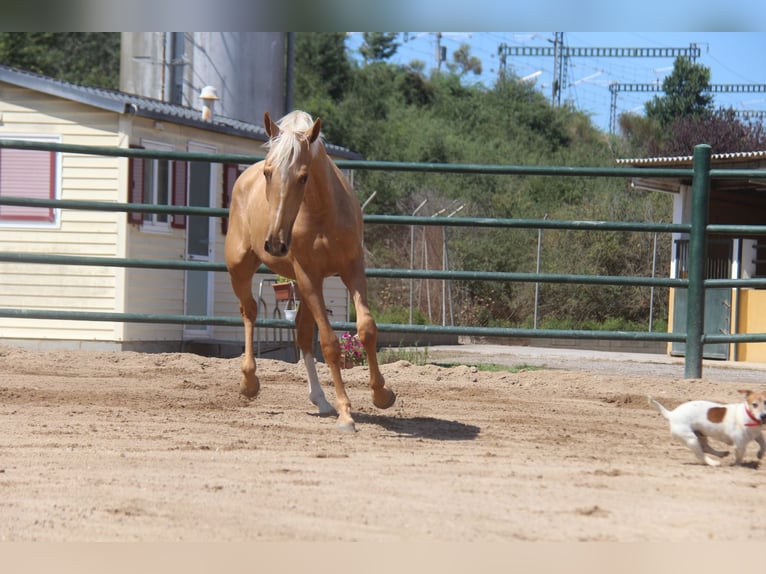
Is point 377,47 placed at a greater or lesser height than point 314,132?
greater

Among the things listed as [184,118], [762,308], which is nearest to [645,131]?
[762,308]

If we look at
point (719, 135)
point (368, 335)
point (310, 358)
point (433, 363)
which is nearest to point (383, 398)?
point (368, 335)

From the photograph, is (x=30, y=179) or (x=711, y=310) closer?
(x=30, y=179)

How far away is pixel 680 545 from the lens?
322 cm

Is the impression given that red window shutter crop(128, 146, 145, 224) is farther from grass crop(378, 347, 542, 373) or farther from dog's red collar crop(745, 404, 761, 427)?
dog's red collar crop(745, 404, 761, 427)

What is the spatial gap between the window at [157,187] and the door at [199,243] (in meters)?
0.24

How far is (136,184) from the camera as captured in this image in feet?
47.2

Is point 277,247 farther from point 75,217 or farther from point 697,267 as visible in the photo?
point 75,217

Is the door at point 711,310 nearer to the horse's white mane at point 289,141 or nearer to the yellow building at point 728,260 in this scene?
the yellow building at point 728,260

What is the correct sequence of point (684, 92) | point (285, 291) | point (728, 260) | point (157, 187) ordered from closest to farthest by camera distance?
point (285, 291) < point (157, 187) < point (728, 260) < point (684, 92)

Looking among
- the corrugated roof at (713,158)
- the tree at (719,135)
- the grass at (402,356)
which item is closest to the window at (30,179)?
the grass at (402,356)

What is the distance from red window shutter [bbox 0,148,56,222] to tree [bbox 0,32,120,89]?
23.9 metres

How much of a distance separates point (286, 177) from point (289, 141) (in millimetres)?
215

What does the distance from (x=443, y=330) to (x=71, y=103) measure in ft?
27.3
